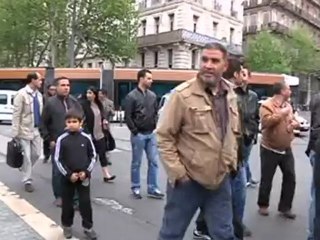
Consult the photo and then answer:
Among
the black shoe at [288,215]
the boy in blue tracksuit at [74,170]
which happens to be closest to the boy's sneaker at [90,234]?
the boy in blue tracksuit at [74,170]

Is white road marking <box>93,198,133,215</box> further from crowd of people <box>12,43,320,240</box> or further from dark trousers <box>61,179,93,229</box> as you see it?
dark trousers <box>61,179,93,229</box>

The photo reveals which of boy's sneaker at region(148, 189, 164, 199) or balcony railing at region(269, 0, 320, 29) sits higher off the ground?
balcony railing at region(269, 0, 320, 29)

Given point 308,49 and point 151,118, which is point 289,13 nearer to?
point 308,49

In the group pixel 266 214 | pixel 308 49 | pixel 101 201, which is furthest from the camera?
pixel 308 49

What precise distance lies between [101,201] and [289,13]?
220ft

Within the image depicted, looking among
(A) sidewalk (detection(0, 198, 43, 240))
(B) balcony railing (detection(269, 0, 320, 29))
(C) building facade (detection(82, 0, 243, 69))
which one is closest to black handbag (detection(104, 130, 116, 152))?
(A) sidewalk (detection(0, 198, 43, 240))

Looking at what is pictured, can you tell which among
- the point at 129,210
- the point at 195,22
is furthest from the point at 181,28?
the point at 129,210

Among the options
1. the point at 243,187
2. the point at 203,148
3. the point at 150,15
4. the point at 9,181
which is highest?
the point at 150,15

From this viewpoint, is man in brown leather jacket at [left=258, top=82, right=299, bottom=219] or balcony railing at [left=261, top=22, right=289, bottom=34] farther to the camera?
balcony railing at [left=261, top=22, right=289, bottom=34]

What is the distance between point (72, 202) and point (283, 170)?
2577 millimetres

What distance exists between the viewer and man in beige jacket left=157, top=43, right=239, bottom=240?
376 centimetres

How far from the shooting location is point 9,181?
30.1 feet

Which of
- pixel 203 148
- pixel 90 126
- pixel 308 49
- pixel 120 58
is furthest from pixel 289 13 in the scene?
pixel 203 148

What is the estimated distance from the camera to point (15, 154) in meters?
8.17
